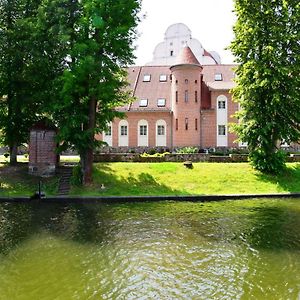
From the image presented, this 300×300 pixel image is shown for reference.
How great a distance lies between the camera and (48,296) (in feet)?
29.4

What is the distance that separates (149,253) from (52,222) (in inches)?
240

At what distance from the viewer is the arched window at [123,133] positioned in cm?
4488

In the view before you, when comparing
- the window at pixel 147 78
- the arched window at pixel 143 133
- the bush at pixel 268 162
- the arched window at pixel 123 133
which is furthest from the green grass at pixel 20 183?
the window at pixel 147 78

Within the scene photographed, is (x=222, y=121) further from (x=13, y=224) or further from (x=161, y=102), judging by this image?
(x=13, y=224)

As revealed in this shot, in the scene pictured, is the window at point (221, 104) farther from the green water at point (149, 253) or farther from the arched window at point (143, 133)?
the green water at point (149, 253)

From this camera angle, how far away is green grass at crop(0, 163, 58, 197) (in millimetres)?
23469

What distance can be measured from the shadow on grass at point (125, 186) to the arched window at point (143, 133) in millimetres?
17505

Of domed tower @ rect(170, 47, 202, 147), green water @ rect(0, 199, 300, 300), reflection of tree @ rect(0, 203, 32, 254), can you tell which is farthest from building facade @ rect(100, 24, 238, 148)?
green water @ rect(0, 199, 300, 300)

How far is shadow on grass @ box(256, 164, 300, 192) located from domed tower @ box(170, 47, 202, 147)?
50.5 ft

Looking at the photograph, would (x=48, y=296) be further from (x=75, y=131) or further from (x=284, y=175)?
(x=284, y=175)

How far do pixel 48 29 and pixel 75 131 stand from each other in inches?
270

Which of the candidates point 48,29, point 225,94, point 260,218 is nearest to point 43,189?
point 48,29

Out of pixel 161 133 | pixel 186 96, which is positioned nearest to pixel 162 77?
pixel 186 96

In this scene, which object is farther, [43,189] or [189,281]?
[43,189]
